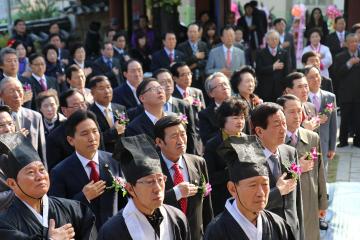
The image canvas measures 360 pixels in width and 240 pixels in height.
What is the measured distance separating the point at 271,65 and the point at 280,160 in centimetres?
667

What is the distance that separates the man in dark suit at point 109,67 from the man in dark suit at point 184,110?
11.6 feet

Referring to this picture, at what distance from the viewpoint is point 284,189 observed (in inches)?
173

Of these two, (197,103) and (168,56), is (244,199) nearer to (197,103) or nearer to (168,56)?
(197,103)

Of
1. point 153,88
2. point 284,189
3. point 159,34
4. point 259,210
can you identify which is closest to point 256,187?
point 259,210

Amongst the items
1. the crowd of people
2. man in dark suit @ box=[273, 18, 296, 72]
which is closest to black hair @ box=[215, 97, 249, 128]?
the crowd of people

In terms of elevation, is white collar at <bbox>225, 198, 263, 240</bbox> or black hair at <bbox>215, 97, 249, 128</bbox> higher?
black hair at <bbox>215, 97, 249, 128</bbox>

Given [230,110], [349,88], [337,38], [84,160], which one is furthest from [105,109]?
[337,38]

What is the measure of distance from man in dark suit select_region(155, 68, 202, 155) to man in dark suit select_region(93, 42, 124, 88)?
11.6 feet

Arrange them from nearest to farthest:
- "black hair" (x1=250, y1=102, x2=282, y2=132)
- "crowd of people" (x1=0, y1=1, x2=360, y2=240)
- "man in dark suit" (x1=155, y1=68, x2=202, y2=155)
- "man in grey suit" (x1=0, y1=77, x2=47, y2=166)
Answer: "crowd of people" (x1=0, y1=1, x2=360, y2=240)
"black hair" (x1=250, y1=102, x2=282, y2=132)
"man in grey suit" (x1=0, y1=77, x2=47, y2=166)
"man in dark suit" (x1=155, y1=68, x2=202, y2=155)

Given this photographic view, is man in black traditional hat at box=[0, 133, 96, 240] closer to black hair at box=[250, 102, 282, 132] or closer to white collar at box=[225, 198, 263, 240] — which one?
white collar at box=[225, 198, 263, 240]

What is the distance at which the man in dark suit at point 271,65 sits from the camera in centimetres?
1107

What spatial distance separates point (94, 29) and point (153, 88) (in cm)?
979

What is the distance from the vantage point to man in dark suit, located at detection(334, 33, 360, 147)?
10.1 meters

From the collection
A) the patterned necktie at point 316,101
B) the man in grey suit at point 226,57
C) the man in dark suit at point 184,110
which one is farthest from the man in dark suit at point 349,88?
the man in dark suit at point 184,110
